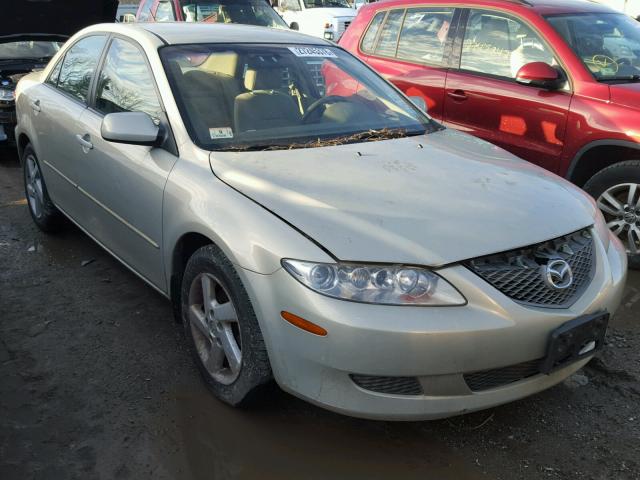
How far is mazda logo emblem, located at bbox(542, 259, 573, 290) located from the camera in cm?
250

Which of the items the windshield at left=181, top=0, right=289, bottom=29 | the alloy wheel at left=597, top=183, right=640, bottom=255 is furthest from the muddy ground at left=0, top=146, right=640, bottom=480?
the windshield at left=181, top=0, right=289, bottom=29

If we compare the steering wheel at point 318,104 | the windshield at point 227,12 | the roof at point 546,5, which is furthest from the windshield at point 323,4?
the steering wheel at point 318,104

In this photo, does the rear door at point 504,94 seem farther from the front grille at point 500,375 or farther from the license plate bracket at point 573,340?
the front grille at point 500,375

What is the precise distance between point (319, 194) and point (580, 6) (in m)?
3.86

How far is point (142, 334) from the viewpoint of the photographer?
11.8ft

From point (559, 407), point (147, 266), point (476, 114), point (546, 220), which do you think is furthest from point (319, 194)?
point (476, 114)

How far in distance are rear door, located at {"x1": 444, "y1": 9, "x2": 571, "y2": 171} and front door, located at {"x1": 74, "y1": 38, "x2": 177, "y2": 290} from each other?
2.79 m

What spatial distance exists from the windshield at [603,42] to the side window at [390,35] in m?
1.54

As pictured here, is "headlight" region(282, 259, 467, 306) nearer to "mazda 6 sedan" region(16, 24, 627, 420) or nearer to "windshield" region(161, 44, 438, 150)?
"mazda 6 sedan" region(16, 24, 627, 420)

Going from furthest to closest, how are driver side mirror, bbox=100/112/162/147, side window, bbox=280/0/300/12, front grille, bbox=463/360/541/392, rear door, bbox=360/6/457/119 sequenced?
side window, bbox=280/0/300/12
rear door, bbox=360/6/457/119
driver side mirror, bbox=100/112/162/147
front grille, bbox=463/360/541/392

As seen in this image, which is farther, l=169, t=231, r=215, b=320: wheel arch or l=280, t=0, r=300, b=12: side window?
l=280, t=0, r=300, b=12: side window

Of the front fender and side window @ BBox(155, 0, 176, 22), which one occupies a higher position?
side window @ BBox(155, 0, 176, 22)

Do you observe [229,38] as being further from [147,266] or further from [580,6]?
[580,6]

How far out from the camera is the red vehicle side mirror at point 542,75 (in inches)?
184
